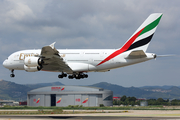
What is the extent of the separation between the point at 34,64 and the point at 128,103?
13119 centimetres

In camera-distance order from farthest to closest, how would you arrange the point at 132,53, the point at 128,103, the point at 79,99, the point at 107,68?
the point at 128,103, the point at 79,99, the point at 107,68, the point at 132,53

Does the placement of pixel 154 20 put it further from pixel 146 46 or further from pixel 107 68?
pixel 107 68

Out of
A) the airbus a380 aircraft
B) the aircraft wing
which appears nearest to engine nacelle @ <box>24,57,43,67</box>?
the airbus a380 aircraft

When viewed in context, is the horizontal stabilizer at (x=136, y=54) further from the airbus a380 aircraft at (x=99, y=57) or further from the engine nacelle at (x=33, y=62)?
the engine nacelle at (x=33, y=62)

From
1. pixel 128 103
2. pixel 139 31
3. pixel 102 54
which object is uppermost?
pixel 139 31

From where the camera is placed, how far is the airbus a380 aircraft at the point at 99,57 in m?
48.6

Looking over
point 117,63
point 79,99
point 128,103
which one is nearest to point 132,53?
point 117,63

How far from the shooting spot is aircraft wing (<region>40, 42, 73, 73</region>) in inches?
1834

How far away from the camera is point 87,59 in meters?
50.4

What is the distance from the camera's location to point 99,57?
164 ft

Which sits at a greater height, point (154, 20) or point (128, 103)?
point (154, 20)

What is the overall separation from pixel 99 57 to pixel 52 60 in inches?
325

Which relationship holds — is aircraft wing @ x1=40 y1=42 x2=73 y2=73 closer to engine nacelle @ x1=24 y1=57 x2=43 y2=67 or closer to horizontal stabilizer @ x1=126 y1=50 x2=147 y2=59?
engine nacelle @ x1=24 y1=57 x2=43 y2=67

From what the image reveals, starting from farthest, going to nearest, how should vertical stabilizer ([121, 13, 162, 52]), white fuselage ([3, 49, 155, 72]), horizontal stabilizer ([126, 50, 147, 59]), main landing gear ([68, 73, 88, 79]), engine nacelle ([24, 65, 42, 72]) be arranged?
1. main landing gear ([68, 73, 88, 79])
2. engine nacelle ([24, 65, 42, 72])
3. vertical stabilizer ([121, 13, 162, 52])
4. white fuselage ([3, 49, 155, 72])
5. horizontal stabilizer ([126, 50, 147, 59])
